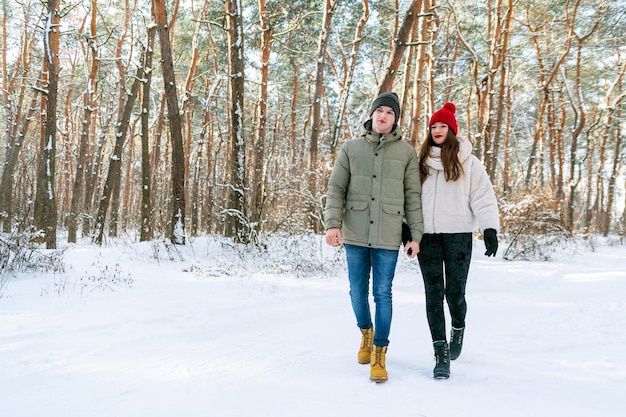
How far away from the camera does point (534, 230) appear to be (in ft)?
32.1

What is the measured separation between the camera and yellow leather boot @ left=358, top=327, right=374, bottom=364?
2.91 m

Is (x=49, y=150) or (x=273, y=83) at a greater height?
(x=273, y=83)

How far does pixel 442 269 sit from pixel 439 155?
2.54 ft

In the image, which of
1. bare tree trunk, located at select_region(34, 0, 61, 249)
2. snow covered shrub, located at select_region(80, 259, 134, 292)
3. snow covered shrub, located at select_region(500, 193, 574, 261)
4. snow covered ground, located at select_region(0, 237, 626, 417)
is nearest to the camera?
snow covered ground, located at select_region(0, 237, 626, 417)

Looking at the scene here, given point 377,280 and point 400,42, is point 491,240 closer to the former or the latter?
point 377,280

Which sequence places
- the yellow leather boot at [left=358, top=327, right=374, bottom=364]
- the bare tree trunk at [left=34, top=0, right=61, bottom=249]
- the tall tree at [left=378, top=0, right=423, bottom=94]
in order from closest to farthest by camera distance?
the yellow leather boot at [left=358, top=327, right=374, bottom=364]
the tall tree at [left=378, top=0, right=423, bottom=94]
the bare tree trunk at [left=34, top=0, right=61, bottom=249]

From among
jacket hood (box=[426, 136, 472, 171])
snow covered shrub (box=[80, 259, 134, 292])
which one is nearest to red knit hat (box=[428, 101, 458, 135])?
jacket hood (box=[426, 136, 472, 171])

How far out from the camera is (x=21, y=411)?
7.16 ft

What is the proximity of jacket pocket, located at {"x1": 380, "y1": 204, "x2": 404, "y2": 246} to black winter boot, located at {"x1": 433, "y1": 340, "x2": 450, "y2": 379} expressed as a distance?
72 cm

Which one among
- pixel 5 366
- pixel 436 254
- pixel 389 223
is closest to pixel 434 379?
pixel 436 254

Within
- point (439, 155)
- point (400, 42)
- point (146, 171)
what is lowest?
point (439, 155)

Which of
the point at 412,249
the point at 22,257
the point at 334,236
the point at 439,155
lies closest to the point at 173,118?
the point at 22,257

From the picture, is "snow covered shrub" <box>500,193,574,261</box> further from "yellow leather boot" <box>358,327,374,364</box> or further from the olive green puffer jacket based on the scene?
the olive green puffer jacket

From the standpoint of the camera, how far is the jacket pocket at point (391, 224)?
269 centimetres
